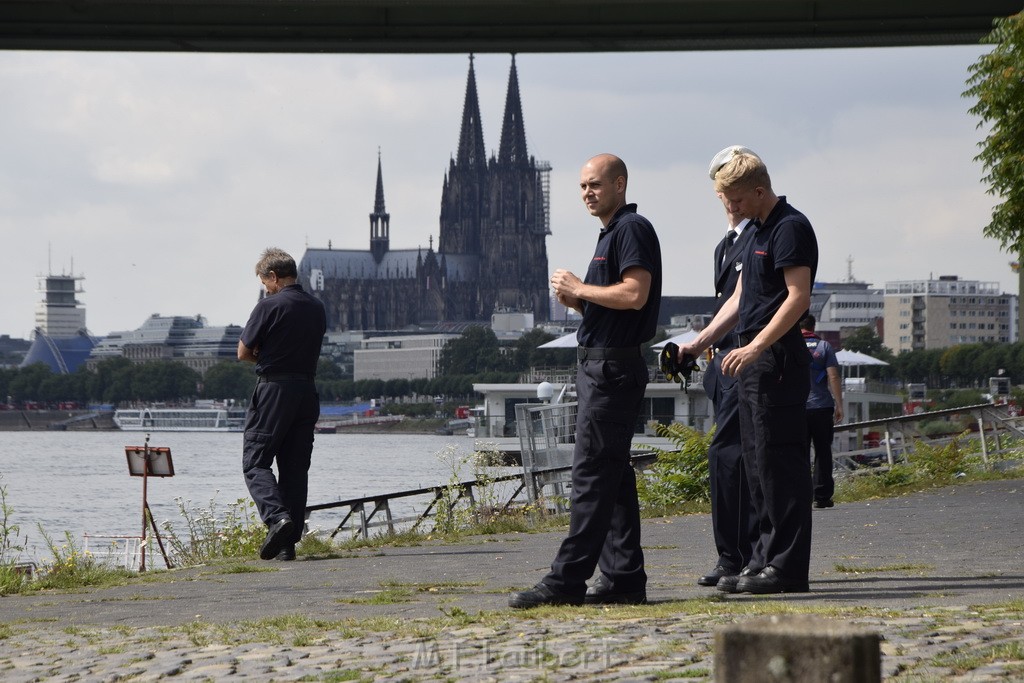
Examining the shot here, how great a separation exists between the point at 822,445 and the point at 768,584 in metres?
4.48

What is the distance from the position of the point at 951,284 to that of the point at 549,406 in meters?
173

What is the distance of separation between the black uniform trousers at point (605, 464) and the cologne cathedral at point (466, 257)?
6357 inches

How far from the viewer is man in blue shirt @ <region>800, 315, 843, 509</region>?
909 centimetres

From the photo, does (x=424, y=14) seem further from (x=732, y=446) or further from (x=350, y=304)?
(x=350, y=304)

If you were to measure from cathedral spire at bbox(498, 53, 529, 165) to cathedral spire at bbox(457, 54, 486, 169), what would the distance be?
2.23 metres

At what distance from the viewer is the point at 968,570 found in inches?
219

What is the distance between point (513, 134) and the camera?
16888cm

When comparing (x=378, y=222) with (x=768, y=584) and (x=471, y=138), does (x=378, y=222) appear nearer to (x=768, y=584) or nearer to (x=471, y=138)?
(x=471, y=138)

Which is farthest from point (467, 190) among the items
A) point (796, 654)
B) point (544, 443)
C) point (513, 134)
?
point (796, 654)

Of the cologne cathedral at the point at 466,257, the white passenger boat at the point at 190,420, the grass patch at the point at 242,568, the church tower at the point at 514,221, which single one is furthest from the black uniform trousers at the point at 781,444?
the church tower at the point at 514,221

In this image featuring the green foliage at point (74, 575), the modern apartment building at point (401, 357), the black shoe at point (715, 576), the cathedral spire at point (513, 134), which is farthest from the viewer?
the modern apartment building at point (401, 357)

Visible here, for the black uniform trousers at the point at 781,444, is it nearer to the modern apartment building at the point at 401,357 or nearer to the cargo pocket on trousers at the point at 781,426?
the cargo pocket on trousers at the point at 781,426

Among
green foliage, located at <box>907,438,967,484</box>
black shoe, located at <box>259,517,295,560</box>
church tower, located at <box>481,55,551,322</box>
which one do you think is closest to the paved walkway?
black shoe, located at <box>259,517,295,560</box>

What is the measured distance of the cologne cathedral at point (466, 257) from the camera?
169500 millimetres
